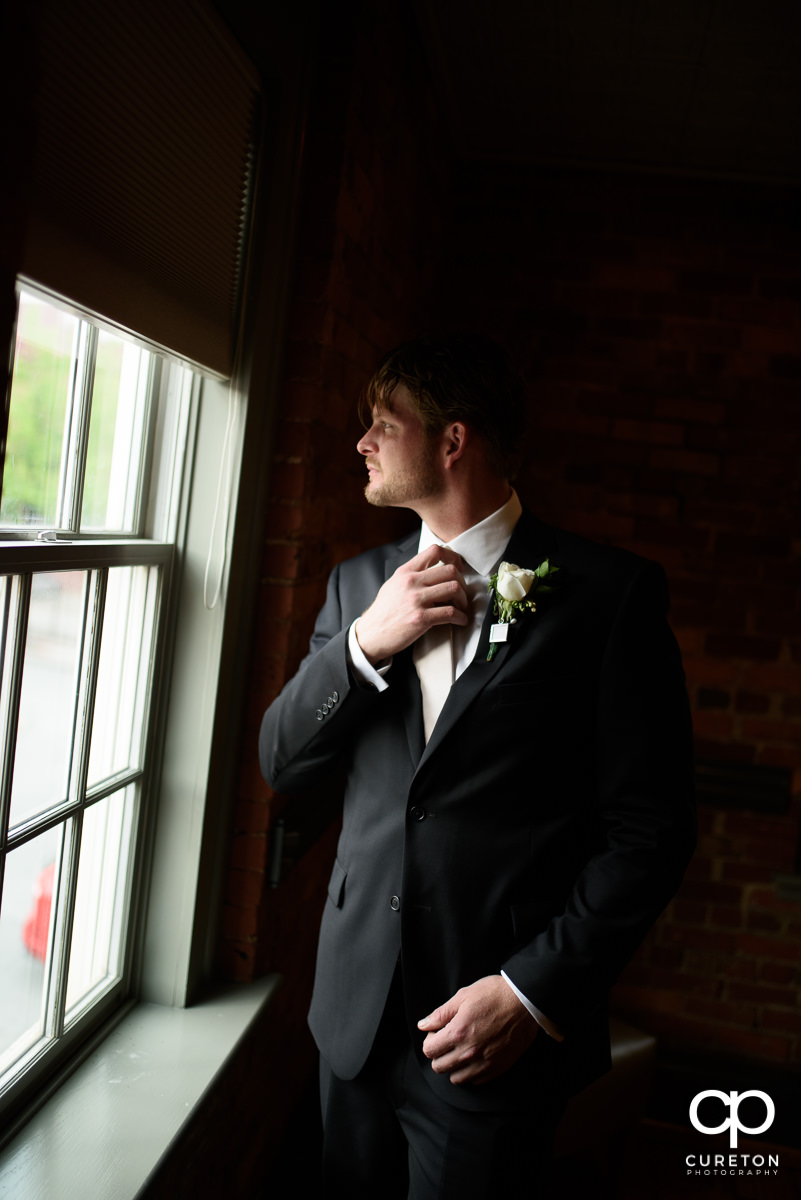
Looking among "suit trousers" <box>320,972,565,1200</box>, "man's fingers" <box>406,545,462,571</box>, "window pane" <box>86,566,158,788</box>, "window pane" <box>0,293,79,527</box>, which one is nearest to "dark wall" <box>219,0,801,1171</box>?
"window pane" <box>86,566,158,788</box>

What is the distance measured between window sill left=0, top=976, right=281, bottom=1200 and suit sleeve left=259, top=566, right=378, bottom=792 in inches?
23.0

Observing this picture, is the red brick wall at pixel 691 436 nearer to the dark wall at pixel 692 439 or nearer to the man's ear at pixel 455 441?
the dark wall at pixel 692 439

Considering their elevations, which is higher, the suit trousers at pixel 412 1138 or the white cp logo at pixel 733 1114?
the suit trousers at pixel 412 1138

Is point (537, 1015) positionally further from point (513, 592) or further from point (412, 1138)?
point (513, 592)

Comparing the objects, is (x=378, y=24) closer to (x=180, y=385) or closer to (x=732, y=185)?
(x=180, y=385)

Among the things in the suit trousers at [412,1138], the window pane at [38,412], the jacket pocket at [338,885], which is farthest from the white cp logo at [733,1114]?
the window pane at [38,412]

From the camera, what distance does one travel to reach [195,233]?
156 cm

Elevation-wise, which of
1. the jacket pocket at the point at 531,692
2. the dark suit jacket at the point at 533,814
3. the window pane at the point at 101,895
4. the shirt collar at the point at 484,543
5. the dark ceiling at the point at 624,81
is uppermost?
the dark ceiling at the point at 624,81

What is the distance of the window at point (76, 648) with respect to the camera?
1.34m

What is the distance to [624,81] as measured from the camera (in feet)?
8.98

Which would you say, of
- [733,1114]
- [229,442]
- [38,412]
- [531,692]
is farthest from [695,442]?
[38,412]

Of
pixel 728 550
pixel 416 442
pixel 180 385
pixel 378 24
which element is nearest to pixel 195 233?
pixel 180 385

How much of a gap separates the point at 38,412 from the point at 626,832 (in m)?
1.13

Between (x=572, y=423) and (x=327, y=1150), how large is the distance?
2528 millimetres
